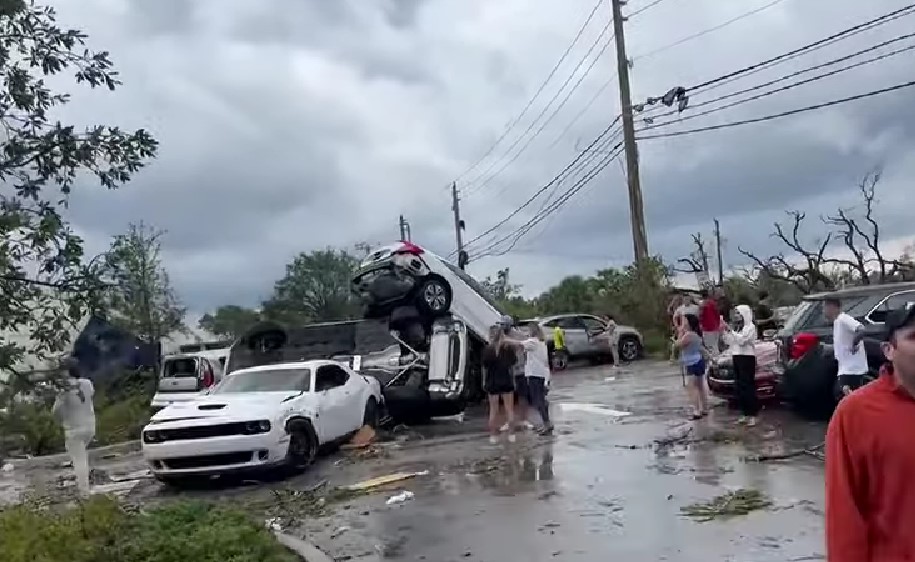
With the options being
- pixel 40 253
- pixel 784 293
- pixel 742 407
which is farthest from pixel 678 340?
A: pixel 784 293

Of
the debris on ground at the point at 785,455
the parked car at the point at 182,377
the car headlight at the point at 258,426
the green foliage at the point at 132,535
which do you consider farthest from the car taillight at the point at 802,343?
the parked car at the point at 182,377

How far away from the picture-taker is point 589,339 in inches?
1286

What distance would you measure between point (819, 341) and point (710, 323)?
400 centimetres

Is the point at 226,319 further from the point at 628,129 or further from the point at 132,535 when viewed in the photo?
the point at 132,535

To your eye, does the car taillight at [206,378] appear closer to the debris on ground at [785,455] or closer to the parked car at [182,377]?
the parked car at [182,377]

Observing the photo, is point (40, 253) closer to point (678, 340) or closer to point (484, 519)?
point (484, 519)

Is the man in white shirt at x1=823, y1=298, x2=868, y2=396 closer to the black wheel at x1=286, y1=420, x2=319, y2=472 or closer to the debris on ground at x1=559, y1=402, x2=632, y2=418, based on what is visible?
the debris on ground at x1=559, y1=402, x2=632, y2=418

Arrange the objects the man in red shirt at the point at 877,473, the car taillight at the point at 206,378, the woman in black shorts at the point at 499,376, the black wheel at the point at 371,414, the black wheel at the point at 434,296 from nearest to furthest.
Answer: the man in red shirt at the point at 877,473 < the woman in black shorts at the point at 499,376 < the black wheel at the point at 371,414 < the black wheel at the point at 434,296 < the car taillight at the point at 206,378

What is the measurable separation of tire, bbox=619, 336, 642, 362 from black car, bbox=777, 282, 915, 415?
1825 cm

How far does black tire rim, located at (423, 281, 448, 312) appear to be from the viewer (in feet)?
66.2

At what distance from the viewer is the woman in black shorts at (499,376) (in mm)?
16656

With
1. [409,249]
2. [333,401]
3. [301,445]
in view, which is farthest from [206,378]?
[301,445]

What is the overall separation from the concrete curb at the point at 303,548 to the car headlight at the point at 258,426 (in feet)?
12.3

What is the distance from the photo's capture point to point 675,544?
322 inches
